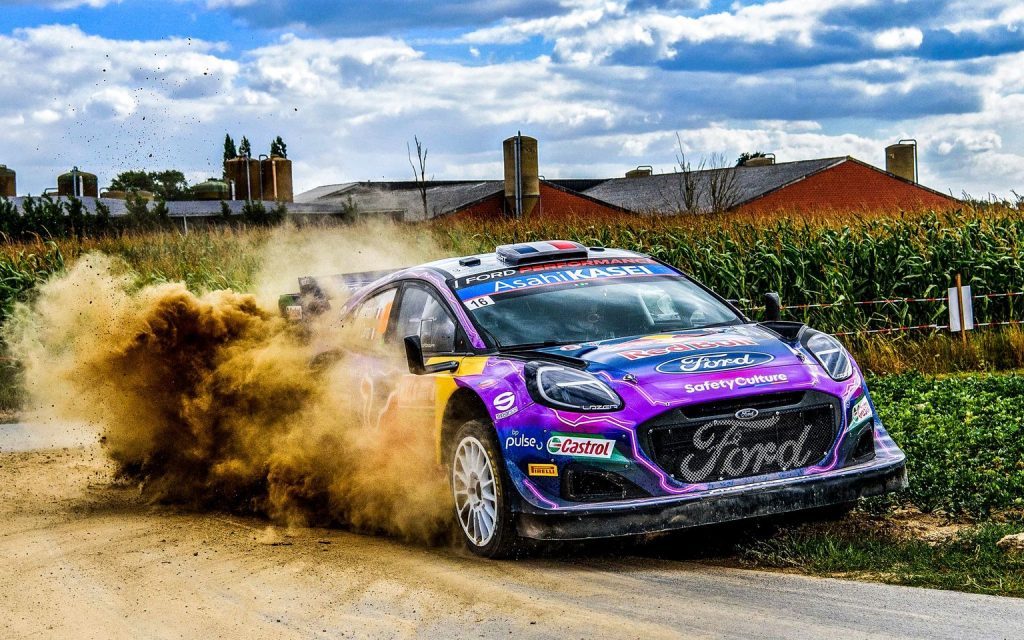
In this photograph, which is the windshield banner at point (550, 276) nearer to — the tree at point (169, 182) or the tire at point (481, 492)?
the tire at point (481, 492)

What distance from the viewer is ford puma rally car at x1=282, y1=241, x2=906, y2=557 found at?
6.51 m

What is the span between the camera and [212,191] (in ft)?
241

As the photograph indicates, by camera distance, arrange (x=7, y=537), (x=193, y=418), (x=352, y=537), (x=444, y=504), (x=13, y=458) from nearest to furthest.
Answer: (x=444, y=504) → (x=352, y=537) → (x=7, y=537) → (x=193, y=418) → (x=13, y=458)

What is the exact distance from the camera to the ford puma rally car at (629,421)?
21.4ft

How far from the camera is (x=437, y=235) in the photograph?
91.2 feet

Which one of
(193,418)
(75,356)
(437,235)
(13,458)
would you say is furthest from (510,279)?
(437,235)

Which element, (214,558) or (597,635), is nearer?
(597,635)

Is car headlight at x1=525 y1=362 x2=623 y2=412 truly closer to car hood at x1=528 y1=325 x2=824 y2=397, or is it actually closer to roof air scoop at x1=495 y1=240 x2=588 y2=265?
car hood at x1=528 y1=325 x2=824 y2=397

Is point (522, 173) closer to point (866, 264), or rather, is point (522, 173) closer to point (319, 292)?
point (866, 264)

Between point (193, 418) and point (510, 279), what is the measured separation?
3.08m

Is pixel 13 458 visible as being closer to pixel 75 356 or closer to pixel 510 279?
pixel 75 356

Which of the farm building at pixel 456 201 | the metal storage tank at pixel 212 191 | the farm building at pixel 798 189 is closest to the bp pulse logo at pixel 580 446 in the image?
the farm building at pixel 456 201

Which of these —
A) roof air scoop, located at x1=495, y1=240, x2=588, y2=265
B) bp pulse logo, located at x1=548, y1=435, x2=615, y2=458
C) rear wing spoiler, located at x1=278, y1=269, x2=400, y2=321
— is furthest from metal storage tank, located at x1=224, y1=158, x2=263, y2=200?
bp pulse logo, located at x1=548, y1=435, x2=615, y2=458

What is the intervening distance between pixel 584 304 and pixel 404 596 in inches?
98.4
